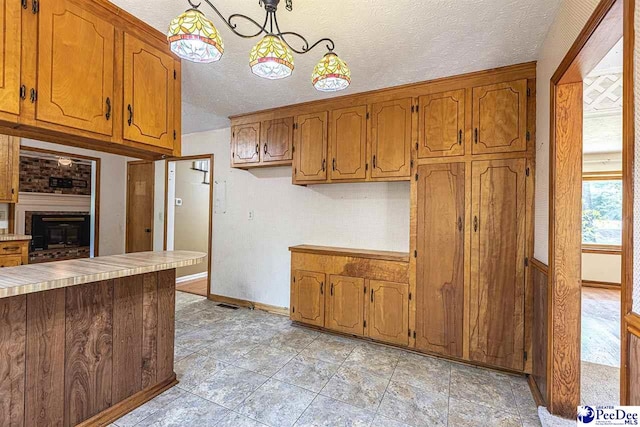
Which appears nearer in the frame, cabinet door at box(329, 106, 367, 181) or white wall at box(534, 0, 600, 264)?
white wall at box(534, 0, 600, 264)

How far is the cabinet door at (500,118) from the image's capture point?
2348mm

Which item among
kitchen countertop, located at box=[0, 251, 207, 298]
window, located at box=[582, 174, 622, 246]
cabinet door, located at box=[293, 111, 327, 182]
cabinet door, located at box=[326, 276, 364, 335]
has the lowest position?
cabinet door, located at box=[326, 276, 364, 335]

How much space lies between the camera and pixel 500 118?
7.92 ft

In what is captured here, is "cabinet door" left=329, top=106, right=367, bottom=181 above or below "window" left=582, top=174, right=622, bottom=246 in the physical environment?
above

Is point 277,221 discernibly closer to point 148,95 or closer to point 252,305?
point 252,305

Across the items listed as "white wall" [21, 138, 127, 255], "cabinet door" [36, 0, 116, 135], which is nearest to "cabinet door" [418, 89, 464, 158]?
"cabinet door" [36, 0, 116, 135]

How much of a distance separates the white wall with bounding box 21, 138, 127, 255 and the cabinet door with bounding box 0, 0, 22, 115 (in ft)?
13.7

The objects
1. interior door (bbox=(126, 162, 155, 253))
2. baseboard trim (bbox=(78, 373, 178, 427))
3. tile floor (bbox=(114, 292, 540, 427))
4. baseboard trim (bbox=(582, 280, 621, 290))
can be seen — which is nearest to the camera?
baseboard trim (bbox=(78, 373, 178, 427))

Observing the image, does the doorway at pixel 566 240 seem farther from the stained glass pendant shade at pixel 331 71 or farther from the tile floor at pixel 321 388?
the stained glass pendant shade at pixel 331 71

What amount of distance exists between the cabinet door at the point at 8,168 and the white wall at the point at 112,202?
1.27 metres

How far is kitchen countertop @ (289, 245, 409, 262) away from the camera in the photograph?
9.29 feet

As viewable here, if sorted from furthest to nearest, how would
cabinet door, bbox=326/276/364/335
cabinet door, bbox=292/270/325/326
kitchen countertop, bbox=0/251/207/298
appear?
cabinet door, bbox=292/270/325/326
cabinet door, bbox=326/276/364/335
kitchen countertop, bbox=0/251/207/298

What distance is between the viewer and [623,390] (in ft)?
3.20

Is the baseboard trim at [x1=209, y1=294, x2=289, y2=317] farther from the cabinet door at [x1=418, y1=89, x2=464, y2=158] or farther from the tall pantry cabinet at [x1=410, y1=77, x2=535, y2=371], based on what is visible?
the cabinet door at [x1=418, y1=89, x2=464, y2=158]
